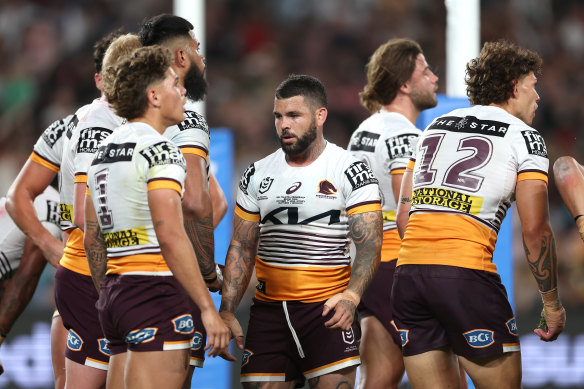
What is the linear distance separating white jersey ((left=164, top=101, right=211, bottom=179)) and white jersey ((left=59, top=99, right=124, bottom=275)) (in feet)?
1.25

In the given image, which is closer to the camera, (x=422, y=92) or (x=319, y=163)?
(x=319, y=163)

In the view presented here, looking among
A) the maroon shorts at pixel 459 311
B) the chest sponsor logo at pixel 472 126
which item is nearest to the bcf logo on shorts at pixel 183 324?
the maroon shorts at pixel 459 311

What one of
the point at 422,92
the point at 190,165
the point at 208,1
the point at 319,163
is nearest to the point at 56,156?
the point at 190,165

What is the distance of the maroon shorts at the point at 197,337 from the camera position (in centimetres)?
442

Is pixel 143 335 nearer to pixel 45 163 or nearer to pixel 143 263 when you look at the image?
pixel 143 263

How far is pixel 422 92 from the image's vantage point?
5.89 metres

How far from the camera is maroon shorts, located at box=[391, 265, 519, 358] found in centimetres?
426

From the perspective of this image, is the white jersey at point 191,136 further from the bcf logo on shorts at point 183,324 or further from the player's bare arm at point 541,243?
the player's bare arm at point 541,243

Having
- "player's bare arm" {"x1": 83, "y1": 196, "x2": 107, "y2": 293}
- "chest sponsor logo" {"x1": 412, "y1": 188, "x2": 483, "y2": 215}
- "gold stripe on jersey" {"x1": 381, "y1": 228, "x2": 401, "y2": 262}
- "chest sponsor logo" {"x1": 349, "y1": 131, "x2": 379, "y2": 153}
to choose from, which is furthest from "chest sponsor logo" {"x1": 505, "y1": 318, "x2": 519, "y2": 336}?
"player's bare arm" {"x1": 83, "y1": 196, "x2": 107, "y2": 293}

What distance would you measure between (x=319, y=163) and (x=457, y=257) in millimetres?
908

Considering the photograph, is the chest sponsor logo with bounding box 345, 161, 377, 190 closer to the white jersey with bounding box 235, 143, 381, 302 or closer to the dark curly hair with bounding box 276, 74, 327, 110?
the white jersey with bounding box 235, 143, 381, 302

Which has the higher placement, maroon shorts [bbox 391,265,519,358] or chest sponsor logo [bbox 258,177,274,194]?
chest sponsor logo [bbox 258,177,274,194]

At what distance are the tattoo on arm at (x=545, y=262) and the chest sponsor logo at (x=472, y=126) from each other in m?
0.59

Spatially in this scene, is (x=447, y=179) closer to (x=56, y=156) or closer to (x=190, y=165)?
(x=190, y=165)
